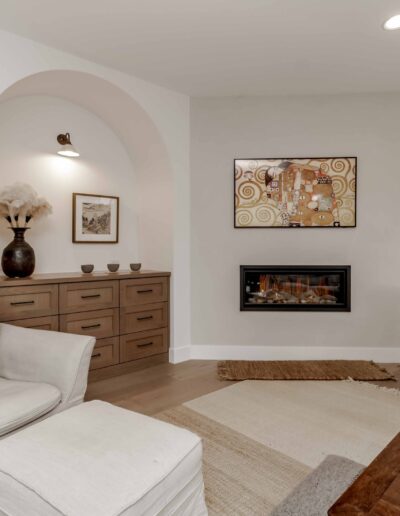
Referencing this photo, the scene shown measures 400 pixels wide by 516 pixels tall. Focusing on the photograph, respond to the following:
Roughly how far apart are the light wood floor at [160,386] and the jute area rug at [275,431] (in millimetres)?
148

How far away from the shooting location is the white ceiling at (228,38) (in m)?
2.38

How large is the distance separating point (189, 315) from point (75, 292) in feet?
4.06

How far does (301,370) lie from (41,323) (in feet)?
7.29

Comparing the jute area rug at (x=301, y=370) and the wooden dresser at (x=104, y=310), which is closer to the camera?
the wooden dresser at (x=104, y=310)

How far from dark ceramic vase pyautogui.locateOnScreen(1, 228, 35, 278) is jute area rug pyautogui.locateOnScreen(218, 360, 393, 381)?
5.97 feet

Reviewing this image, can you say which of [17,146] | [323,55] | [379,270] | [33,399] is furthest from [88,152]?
[379,270]

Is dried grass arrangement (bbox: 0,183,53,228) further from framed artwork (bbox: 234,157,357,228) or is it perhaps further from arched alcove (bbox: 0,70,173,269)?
framed artwork (bbox: 234,157,357,228)

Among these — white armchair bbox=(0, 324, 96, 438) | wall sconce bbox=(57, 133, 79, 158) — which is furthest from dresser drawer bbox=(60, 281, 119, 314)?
wall sconce bbox=(57, 133, 79, 158)

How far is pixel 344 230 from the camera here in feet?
12.4

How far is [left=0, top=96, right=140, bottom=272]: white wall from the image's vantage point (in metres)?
3.22

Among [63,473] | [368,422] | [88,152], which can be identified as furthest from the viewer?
[88,152]

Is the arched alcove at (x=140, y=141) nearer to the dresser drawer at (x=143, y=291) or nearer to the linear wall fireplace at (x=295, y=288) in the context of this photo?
the dresser drawer at (x=143, y=291)

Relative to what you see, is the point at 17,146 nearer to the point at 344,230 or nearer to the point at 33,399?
the point at 33,399

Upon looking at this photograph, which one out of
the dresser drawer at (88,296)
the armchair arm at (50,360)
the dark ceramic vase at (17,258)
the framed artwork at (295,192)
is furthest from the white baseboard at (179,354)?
the armchair arm at (50,360)
